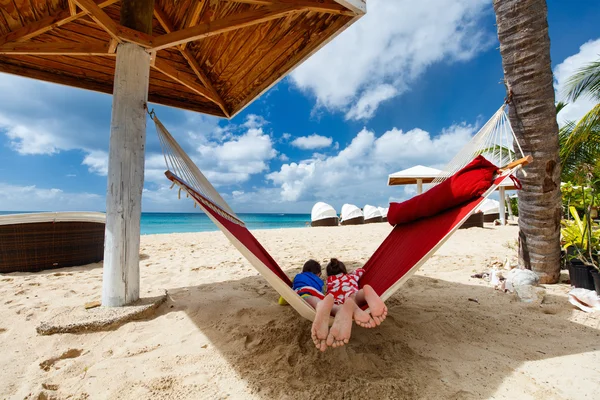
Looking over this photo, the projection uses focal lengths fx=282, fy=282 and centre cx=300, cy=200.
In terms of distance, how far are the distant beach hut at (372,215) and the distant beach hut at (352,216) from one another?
1.07 m

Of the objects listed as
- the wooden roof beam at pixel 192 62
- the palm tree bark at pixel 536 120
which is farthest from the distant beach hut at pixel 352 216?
the palm tree bark at pixel 536 120

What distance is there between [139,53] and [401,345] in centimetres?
243

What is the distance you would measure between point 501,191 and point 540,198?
8261mm

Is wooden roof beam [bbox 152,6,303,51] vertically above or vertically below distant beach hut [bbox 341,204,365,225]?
above

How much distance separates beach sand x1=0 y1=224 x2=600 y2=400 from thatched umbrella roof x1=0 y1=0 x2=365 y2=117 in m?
1.84

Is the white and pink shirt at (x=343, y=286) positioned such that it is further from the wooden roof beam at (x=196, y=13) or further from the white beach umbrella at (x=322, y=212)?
the white beach umbrella at (x=322, y=212)

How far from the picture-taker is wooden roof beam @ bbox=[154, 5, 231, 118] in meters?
2.56

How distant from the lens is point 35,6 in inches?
90.8

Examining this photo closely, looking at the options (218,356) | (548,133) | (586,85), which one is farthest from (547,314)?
(586,85)

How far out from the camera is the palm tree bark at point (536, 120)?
2.27 metres

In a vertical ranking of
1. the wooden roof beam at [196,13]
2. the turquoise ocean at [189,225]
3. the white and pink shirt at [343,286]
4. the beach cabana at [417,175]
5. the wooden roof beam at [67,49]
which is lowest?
the turquoise ocean at [189,225]

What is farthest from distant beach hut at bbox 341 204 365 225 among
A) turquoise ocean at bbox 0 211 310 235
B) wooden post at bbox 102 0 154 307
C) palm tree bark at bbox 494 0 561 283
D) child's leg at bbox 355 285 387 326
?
child's leg at bbox 355 285 387 326

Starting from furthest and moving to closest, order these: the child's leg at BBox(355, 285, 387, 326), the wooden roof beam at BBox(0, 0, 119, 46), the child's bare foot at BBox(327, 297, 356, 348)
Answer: the wooden roof beam at BBox(0, 0, 119, 46) < the child's leg at BBox(355, 285, 387, 326) < the child's bare foot at BBox(327, 297, 356, 348)

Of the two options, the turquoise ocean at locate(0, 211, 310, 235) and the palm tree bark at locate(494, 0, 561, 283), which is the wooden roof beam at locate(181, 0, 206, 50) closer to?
the palm tree bark at locate(494, 0, 561, 283)
